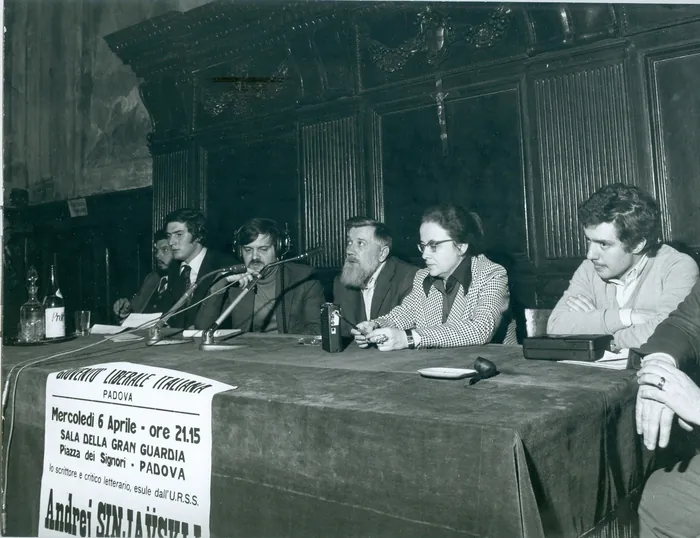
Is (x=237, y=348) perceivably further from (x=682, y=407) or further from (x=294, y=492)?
Answer: (x=682, y=407)

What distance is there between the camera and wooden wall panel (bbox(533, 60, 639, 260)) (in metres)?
3.25

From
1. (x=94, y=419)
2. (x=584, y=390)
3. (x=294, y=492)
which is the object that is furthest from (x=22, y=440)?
(x=584, y=390)

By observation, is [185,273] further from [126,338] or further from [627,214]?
[627,214]

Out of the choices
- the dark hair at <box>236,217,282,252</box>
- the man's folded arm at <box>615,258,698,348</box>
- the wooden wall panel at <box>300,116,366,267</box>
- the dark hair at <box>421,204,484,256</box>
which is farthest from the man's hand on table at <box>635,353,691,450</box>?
the wooden wall panel at <box>300,116,366,267</box>

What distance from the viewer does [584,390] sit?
1322mm

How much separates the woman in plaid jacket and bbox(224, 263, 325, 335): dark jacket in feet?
2.99

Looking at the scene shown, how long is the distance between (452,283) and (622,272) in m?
0.79

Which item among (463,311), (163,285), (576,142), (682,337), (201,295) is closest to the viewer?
(682,337)

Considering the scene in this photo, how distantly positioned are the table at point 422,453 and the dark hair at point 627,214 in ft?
3.45

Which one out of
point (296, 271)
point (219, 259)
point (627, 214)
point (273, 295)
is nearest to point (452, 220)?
point (627, 214)

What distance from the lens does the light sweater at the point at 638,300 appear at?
218 cm

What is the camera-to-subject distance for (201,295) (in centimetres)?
356

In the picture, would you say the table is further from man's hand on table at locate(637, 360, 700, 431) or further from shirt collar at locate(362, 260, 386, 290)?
shirt collar at locate(362, 260, 386, 290)

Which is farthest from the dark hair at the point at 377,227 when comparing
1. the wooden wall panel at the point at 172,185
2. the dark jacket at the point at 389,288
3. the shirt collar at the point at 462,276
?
the wooden wall panel at the point at 172,185
